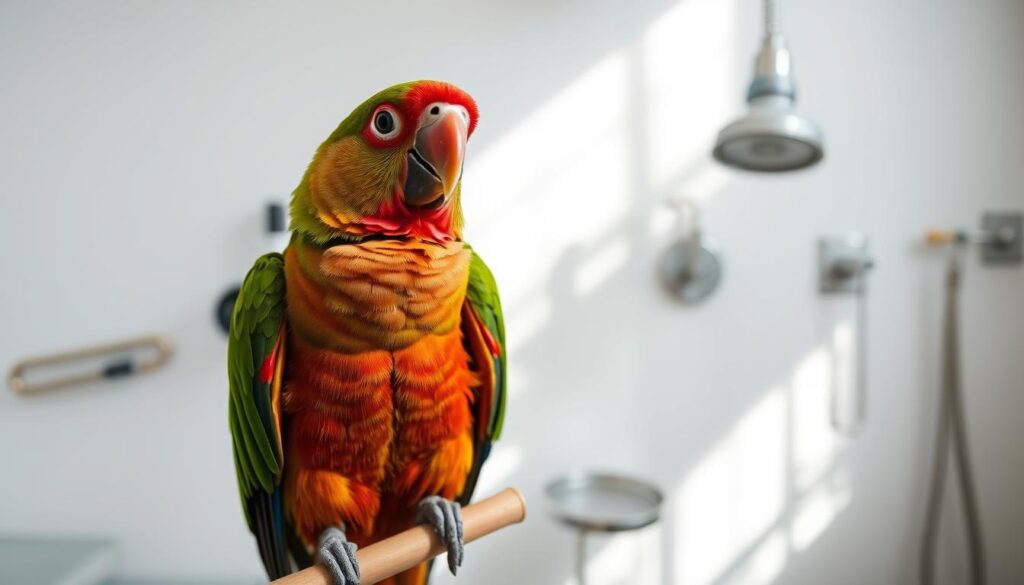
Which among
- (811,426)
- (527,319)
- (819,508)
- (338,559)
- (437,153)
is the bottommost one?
(819,508)

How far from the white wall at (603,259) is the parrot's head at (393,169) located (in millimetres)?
756

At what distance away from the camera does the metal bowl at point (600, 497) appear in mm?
1183

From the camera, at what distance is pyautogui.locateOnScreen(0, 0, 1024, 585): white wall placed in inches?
48.9

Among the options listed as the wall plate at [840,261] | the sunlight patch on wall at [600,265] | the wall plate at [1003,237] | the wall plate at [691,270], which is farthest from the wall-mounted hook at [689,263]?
the wall plate at [1003,237]

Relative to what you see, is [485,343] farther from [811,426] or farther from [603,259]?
[811,426]

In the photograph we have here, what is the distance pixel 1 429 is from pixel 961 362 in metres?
2.34

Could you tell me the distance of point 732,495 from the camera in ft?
4.68

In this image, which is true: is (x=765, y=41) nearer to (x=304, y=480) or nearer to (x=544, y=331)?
(x=544, y=331)

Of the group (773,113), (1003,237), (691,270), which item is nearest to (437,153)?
(773,113)

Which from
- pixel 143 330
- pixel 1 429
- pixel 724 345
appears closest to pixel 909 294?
pixel 724 345

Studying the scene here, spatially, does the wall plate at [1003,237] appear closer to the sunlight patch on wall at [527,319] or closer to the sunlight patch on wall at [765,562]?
the sunlight patch on wall at [765,562]

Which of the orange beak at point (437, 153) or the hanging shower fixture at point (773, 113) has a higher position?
the hanging shower fixture at point (773, 113)

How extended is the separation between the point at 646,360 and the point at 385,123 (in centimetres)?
108

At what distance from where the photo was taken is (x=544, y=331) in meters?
1.36
